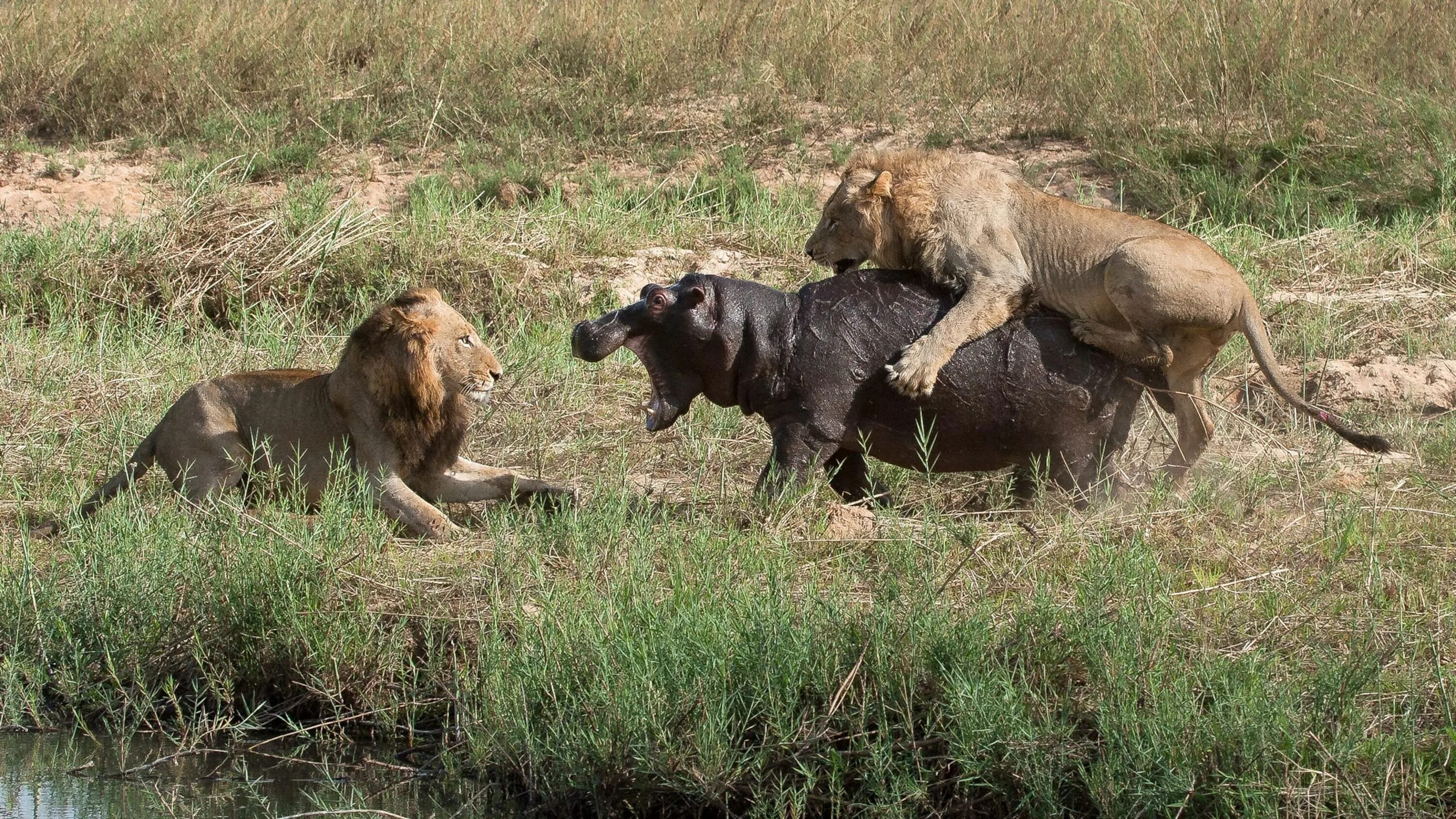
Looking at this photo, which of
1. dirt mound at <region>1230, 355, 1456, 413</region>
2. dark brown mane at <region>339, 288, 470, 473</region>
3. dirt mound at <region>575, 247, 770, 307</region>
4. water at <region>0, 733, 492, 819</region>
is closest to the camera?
water at <region>0, 733, 492, 819</region>

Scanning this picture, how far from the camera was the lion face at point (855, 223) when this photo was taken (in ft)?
21.2

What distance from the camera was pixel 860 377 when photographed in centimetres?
606

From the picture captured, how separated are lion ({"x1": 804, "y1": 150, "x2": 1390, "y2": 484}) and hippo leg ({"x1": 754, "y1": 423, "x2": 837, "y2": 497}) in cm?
34

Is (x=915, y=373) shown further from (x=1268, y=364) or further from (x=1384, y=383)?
(x=1384, y=383)

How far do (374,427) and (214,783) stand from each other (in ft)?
6.90

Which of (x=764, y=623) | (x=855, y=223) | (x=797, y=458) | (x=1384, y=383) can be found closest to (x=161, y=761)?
(x=764, y=623)

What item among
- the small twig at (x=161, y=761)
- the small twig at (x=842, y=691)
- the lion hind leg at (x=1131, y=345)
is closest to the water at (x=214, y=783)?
the small twig at (x=161, y=761)

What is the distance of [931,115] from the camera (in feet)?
39.2

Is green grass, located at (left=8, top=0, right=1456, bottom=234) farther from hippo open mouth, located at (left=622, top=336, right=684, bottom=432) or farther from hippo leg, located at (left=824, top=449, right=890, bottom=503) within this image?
hippo open mouth, located at (left=622, top=336, right=684, bottom=432)

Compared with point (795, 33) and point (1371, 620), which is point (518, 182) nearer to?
point (795, 33)

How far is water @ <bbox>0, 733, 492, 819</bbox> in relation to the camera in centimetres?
458

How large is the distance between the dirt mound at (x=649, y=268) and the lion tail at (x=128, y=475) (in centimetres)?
288

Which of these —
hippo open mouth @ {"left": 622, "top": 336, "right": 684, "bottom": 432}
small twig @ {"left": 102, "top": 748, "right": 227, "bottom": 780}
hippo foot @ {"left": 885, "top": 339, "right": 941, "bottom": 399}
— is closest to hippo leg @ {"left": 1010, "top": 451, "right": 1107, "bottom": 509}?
hippo foot @ {"left": 885, "top": 339, "right": 941, "bottom": 399}

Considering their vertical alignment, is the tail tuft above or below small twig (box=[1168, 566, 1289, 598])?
below
